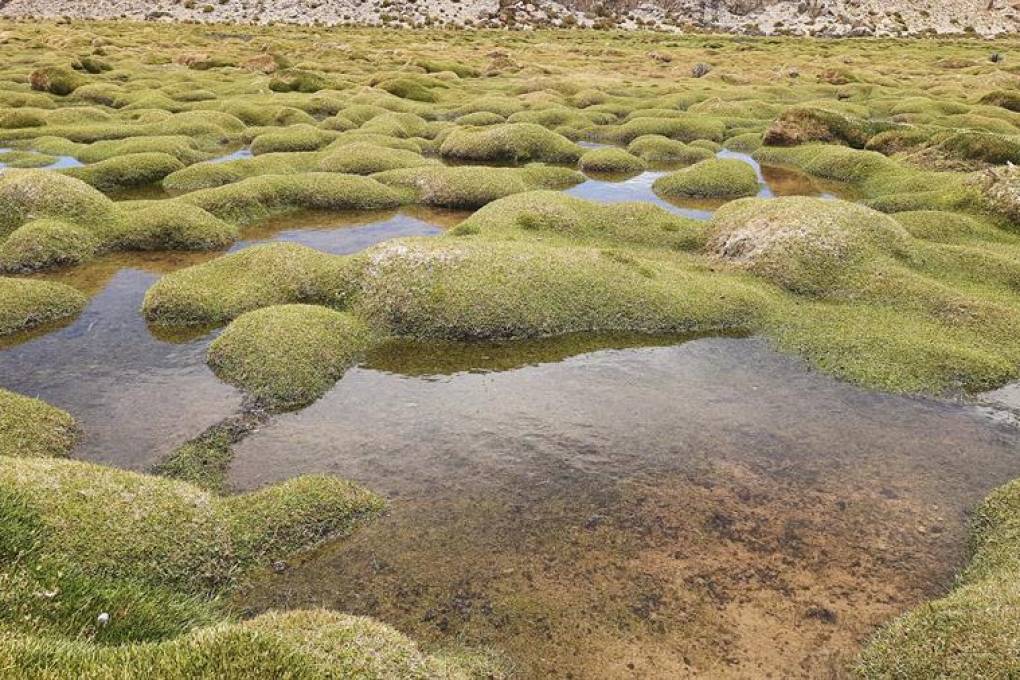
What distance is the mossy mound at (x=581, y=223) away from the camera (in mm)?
26516

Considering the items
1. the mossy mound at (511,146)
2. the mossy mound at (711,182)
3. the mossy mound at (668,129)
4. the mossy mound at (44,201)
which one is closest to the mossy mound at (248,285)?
the mossy mound at (44,201)

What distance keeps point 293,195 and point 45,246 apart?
1030 cm

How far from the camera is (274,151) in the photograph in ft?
138

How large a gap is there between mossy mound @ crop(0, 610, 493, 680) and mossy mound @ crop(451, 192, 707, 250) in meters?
18.2

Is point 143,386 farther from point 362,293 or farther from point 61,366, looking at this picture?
point 362,293

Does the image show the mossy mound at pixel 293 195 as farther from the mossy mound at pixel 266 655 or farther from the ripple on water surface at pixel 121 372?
the mossy mound at pixel 266 655

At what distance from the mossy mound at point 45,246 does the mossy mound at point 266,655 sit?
20406mm

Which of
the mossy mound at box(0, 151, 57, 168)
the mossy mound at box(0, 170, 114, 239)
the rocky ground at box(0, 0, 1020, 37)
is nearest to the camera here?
the mossy mound at box(0, 170, 114, 239)

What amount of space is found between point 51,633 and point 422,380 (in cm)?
1058

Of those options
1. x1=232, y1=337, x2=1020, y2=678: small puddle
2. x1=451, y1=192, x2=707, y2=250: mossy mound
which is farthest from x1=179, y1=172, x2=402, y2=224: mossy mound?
x1=232, y1=337, x2=1020, y2=678: small puddle

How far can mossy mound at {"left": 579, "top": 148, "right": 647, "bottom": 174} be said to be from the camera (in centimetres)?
4022

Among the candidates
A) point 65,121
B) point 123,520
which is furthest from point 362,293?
point 65,121

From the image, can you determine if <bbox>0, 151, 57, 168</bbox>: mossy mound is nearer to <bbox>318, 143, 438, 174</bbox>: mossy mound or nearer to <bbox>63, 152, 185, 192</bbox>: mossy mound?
<bbox>63, 152, 185, 192</bbox>: mossy mound

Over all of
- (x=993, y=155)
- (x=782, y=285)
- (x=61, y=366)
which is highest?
(x=993, y=155)
